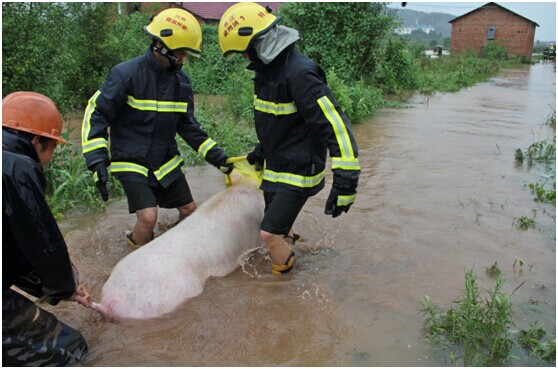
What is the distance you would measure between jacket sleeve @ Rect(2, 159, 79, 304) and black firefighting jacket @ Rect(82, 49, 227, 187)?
4.05ft

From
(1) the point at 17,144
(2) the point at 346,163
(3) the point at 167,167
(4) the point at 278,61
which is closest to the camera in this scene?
(1) the point at 17,144

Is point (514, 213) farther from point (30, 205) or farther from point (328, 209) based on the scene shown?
point (30, 205)

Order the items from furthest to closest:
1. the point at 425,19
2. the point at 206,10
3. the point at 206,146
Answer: the point at 425,19
the point at 206,10
the point at 206,146

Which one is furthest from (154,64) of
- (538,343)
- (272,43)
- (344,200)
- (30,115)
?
(538,343)

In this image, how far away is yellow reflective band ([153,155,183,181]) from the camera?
404 centimetres

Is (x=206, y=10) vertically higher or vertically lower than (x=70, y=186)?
higher

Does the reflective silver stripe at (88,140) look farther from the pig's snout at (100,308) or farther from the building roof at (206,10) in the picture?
the building roof at (206,10)

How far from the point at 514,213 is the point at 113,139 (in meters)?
3.94

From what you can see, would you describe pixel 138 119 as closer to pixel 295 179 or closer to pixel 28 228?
pixel 295 179

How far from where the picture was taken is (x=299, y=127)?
3.50 meters

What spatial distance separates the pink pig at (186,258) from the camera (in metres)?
3.05

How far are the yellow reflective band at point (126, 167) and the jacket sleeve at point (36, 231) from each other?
4.52ft

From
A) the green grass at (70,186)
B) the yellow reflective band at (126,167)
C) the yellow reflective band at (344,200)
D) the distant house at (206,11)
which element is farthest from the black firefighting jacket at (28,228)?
the distant house at (206,11)

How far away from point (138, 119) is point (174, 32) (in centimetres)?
72
